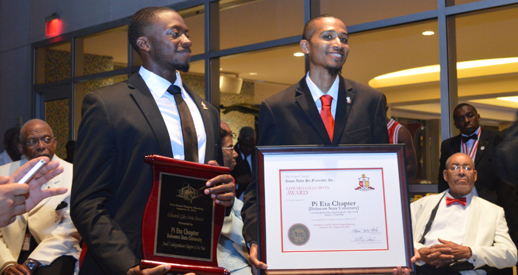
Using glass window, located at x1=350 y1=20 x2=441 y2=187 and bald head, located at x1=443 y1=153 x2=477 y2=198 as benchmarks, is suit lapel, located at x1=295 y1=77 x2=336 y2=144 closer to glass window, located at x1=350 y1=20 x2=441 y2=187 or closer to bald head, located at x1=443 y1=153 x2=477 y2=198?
bald head, located at x1=443 y1=153 x2=477 y2=198

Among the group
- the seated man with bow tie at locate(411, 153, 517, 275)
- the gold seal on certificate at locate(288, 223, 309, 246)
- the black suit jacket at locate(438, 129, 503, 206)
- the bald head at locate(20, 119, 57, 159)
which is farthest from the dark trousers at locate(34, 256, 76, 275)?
the black suit jacket at locate(438, 129, 503, 206)

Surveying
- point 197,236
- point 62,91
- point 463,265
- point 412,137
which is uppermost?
point 62,91

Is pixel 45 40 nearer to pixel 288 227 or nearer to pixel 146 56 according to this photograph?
pixel 146 56

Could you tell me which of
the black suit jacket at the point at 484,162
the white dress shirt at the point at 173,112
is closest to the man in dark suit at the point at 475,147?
the black suit jacket at the point at 484,162

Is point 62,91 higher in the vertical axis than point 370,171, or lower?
higher

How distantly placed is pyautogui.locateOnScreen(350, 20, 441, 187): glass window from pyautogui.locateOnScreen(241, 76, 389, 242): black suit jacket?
2879 mm

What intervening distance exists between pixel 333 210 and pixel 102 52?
22.8ft

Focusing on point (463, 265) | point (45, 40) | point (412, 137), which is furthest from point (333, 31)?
point (45, 40)

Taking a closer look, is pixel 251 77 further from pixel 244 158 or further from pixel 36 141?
pixel 36 141

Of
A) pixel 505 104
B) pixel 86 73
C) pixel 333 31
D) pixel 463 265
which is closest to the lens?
pixel 333 31

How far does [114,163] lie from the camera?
6.93 ft

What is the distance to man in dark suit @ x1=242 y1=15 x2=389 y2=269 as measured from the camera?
238 cm

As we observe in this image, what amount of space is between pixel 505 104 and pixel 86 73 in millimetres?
6034

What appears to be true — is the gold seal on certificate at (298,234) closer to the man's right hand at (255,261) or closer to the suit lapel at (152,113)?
the man's right hand at (255,261)
